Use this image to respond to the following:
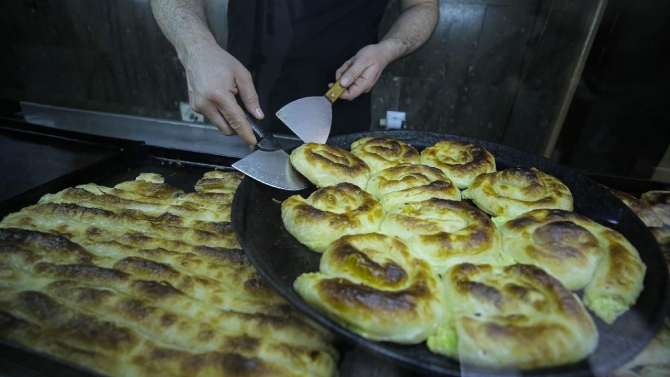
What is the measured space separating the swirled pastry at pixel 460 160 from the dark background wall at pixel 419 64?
1.85 metres

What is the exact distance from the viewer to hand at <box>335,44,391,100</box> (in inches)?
120

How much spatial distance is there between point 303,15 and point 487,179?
248 cm

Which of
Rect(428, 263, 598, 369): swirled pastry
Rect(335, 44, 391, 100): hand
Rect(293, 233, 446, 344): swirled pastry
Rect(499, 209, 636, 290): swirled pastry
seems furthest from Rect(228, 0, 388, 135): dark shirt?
Rect(428, 263, 598, 369): swirled pastry

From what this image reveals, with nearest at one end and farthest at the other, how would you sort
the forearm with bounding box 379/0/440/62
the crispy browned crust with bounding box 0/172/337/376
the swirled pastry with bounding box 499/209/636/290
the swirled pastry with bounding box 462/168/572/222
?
the crispy browned crust with bounding box 0/172/337/376 → the swirled pastry with bounding box 499/209/636/290 → the swirled pastry with bounding box 462/168/572/222 → the forearm with bounding box 379/0/440/62

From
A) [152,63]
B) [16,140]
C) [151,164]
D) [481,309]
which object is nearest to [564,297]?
[481,309]

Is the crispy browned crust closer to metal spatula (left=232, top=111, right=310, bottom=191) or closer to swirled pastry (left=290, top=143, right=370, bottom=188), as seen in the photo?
metal spatula (left=232, top=111, right=310, bottom=191)

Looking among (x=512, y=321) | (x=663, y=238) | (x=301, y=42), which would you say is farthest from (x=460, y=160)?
(x=301, y=42)

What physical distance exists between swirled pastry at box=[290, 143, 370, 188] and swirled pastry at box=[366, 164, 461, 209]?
0.36 ft

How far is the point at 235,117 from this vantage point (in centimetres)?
247

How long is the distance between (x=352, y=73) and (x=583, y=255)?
6.65 ft

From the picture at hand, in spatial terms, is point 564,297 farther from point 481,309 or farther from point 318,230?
point 318,230

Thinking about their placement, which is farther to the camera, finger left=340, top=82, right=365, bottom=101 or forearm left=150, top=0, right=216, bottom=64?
finger left=340, top=82, right=365, bottom=101

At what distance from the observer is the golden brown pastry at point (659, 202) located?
7.88 ft

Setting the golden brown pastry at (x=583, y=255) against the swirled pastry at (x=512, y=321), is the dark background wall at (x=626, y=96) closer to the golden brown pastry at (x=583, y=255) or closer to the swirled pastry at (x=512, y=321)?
the golden brown pastry at (x=583, y=255)
